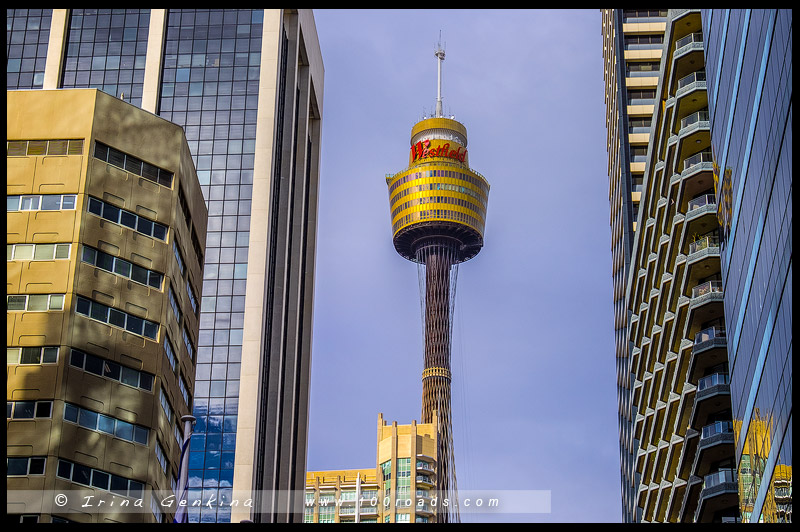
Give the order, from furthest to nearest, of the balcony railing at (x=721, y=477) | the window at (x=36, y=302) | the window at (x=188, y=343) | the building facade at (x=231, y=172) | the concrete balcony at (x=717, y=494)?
the building facade at (x=231, y=172)
the balcony railing at (x=721, y=477)
the concrete balcony at (x=717, y=494)
the window at (x=188, y=343)
the window at (x=36, y=302)

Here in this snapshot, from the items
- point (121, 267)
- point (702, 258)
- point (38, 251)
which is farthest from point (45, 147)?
point (702, 258)

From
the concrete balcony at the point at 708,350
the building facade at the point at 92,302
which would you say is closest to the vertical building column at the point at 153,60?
the building facade at the point at 92,302

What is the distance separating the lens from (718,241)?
78.9 meters

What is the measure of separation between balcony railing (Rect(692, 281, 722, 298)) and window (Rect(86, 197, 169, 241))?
1342 inches

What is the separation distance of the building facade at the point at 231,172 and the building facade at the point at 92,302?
139 ft

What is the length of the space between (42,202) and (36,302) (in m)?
5.42

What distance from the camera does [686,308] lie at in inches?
3201

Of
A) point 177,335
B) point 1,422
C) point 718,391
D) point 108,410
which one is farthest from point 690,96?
point 1,422

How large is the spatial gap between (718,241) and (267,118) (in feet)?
181

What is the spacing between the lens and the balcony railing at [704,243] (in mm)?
77725

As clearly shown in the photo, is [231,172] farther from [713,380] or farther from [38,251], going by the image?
[38,251]

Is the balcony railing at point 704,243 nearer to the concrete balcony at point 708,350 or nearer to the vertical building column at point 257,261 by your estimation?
the concrete balcony at point 708,350

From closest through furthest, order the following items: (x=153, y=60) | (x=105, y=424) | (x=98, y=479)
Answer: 1. (x=98, y=479)
2. (x=105, y=424)
3. (x=153, y=60)

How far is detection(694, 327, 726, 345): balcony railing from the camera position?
257ft
